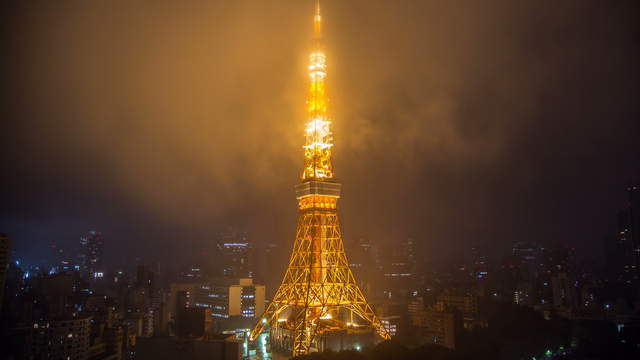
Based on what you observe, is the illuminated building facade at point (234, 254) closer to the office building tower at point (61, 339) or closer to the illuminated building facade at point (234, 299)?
the illuminated building facade at point (234, 299)

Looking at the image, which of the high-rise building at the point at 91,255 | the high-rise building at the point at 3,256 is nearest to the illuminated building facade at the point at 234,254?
the high-rise building at the point at 91,255

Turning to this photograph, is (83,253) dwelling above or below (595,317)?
above

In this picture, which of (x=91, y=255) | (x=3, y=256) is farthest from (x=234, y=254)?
(x=3, y=256)

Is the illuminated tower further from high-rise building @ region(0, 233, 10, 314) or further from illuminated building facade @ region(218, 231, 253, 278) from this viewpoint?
illuminated building facade @ region(218, 231, 253, 278)

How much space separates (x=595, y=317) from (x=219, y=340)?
1790 cm

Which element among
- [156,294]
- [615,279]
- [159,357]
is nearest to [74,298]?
[156,294]

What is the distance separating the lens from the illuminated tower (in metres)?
16.8

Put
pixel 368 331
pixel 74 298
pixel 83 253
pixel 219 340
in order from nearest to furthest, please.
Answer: pixel 219 340 → pixel 368 331 → pixel 74 298 → pixel 83 253

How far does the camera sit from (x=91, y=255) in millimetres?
44688

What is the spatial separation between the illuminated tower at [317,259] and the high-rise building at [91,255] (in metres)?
30.9

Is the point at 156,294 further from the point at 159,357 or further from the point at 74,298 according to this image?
the point at 159,357

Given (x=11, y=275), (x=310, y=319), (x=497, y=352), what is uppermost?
(x=11, y=275)

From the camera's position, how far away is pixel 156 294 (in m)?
34.6

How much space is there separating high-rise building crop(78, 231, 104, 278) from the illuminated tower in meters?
30.9
